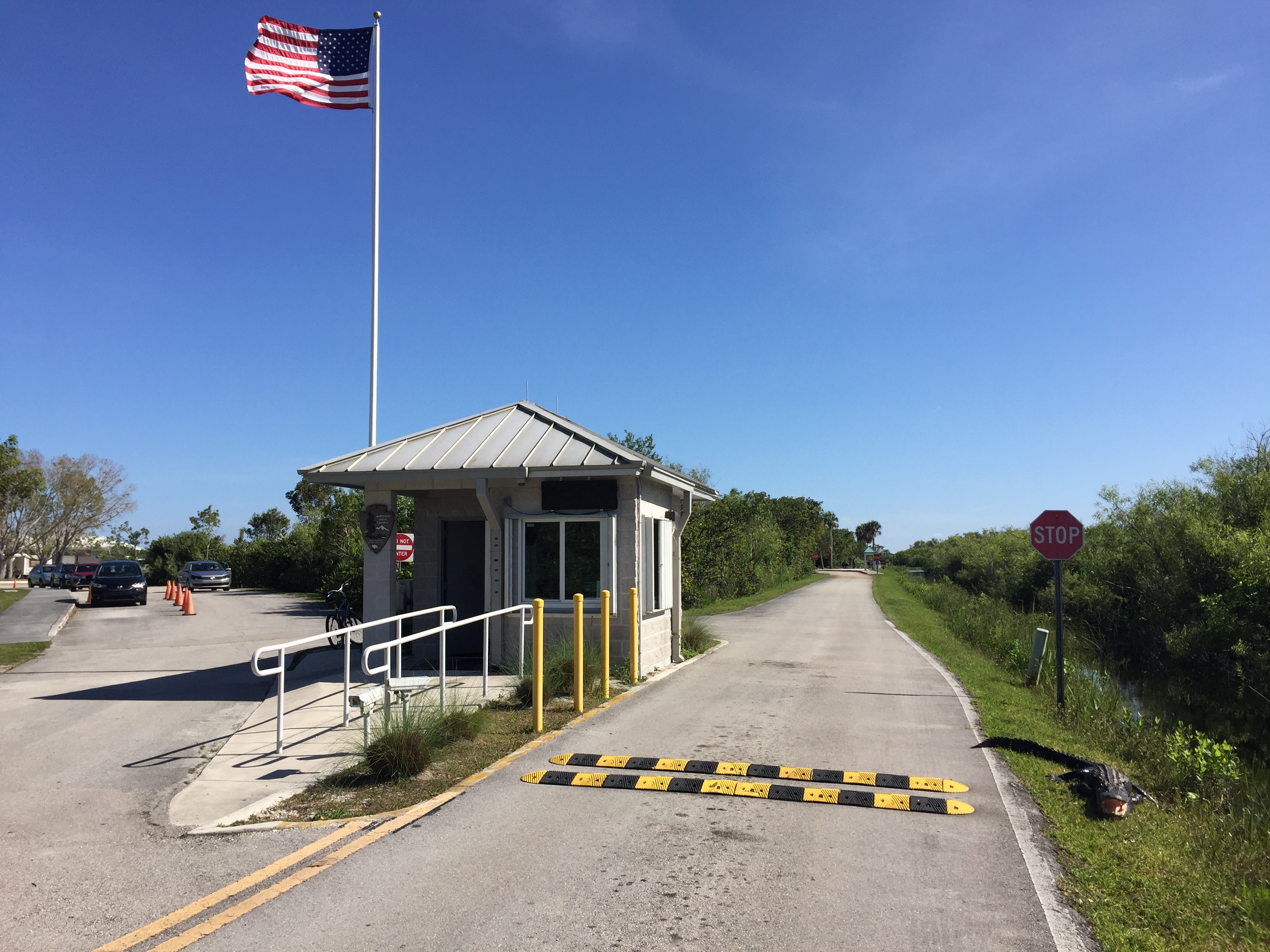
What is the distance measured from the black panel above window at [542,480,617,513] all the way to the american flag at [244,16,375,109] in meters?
11.3

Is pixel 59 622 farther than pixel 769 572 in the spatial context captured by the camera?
No

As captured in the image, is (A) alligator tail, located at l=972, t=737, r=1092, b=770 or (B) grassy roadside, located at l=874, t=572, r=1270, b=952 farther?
(A) alligator tail, located at l=972, t=737, r=1092, b=770

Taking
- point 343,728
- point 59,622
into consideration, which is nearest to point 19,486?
point 59,622

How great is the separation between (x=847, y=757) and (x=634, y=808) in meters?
2.53

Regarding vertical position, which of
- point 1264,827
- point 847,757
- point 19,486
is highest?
point 19,486

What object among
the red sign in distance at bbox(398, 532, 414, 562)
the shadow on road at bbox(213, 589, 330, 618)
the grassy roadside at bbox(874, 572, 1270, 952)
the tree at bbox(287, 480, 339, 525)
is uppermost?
the tree at bbox(287, 480, 339, 525)

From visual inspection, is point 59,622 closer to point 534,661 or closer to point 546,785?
point 534,661

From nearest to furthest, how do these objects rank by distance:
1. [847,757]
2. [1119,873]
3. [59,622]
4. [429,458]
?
[1119,873] < [847,757] < [429,458] < [59,622]

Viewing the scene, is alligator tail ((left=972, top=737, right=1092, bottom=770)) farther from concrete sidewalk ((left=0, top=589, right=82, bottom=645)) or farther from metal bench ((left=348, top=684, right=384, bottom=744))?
concrete sidewalk ((left=0, top=589, right=82, bottom=645))

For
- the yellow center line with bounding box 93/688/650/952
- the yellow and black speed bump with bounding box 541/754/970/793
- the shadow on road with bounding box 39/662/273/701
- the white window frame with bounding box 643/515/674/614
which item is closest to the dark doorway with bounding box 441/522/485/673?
the white window frame with bounding box 643/515/674/614

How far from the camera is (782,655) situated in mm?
16609

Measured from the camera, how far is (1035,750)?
8438 mm

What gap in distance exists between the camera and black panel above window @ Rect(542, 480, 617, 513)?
1270 centimetres

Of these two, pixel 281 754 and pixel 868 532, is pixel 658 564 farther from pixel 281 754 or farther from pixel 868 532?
pixel 868 532
